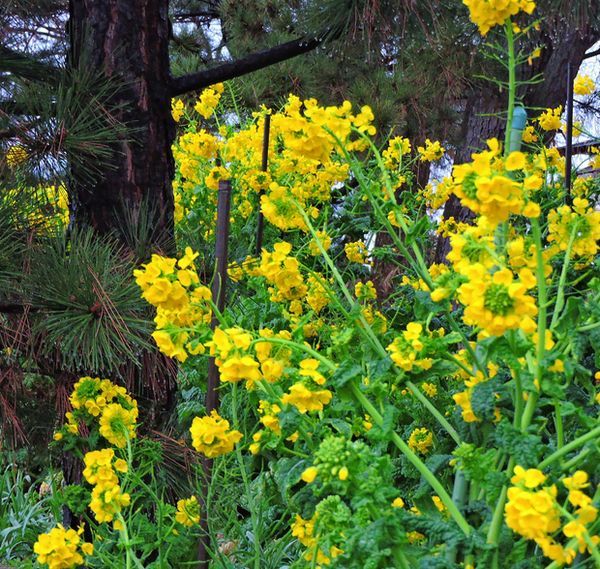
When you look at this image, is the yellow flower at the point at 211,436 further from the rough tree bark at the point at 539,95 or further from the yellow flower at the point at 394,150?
the rough tree bark at the point at 539,95

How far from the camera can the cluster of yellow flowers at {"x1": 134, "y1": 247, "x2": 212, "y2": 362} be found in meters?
0.93

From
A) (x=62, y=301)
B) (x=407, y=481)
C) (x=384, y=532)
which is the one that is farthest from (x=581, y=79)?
(x=384, y=532)

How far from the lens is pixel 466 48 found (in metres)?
2.05

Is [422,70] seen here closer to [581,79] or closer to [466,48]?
[466,48]

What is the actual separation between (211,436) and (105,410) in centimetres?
31

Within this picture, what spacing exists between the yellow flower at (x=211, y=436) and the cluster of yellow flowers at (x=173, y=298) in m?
0.10

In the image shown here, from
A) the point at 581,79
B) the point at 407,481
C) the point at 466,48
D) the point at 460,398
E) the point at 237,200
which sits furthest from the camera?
the point at 581,79

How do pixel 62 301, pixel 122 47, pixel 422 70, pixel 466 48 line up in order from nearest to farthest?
pixel 62 301 → pixel 122 47 → pixel 466 48 → pixel 422 70

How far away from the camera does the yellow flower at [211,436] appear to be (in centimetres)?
104

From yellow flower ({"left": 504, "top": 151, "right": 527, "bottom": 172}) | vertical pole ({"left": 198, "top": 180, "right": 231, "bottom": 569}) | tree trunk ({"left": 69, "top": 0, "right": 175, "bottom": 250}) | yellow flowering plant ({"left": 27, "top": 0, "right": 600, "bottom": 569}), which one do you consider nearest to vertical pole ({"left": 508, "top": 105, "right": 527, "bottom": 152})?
yellow flowering plant ({"left": 27, "top": 0, "right": 600, "bottom": 569})

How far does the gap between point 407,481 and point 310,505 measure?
2.30ft

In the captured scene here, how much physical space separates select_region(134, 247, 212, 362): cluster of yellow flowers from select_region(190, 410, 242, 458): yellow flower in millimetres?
99

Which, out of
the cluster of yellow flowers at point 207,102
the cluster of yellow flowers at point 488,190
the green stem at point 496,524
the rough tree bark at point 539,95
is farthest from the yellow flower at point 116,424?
the rough tree bark at point 539,95

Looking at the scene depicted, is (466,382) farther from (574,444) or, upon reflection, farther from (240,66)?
(240,66)
